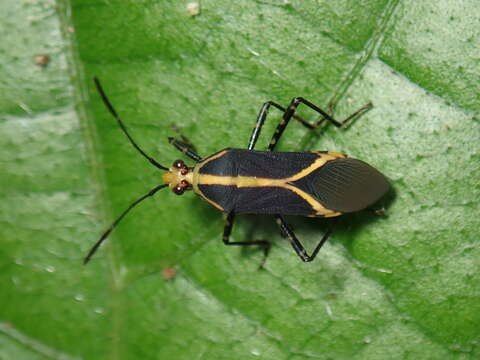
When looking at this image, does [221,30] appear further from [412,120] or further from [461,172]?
[461,172]

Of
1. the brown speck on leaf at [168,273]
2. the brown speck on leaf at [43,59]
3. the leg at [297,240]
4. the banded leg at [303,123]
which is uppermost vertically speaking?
the banded leg at [303,123]

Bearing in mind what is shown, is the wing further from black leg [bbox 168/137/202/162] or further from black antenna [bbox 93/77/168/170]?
black antenna [bbox 93/77/168/170]

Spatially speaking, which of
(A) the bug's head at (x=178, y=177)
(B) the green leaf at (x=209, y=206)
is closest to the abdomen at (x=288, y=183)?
(A) the bug's head at (x=178, y=177)

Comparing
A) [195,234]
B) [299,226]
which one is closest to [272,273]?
[299,226]

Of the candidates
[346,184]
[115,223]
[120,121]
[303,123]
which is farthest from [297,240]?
[120,121]

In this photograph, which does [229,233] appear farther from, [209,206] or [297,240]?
[297,240]

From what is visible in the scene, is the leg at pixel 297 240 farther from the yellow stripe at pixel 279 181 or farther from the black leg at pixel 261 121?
the black leg at pixel 261 121

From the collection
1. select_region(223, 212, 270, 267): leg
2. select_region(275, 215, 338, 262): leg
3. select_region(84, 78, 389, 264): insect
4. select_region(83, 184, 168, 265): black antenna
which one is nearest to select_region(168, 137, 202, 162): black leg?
select_region(84, 78, 389, 264): insect
